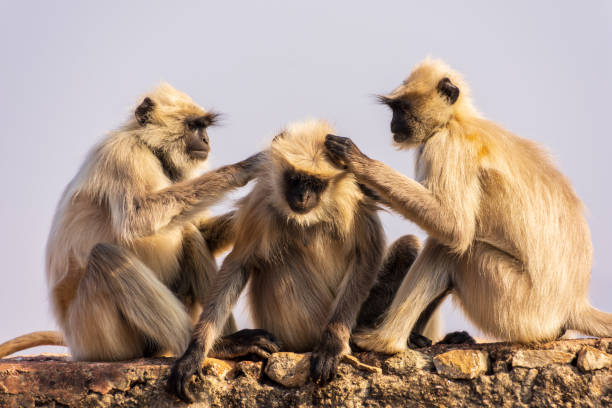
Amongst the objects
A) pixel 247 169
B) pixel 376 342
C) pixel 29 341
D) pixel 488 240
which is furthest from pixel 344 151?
pixel 29 341

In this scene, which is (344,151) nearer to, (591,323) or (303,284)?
(303,284)

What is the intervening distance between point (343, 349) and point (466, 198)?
124 cm

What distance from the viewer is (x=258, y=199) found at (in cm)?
570

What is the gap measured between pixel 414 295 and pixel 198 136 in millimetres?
2451

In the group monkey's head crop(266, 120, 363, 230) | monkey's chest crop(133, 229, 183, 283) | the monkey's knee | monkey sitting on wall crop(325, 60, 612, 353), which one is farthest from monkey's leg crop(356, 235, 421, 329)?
monkey's chest crop(133, 229, 183, 283)

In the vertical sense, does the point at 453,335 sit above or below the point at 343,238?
below

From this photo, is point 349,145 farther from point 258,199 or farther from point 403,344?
point 403,344

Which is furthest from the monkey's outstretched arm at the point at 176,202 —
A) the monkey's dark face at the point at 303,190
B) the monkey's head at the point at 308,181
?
the monkey's dark face at the point at 303,190

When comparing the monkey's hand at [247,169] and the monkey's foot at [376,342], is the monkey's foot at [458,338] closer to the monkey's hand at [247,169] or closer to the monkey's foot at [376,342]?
the monkey's foot at [376,342]

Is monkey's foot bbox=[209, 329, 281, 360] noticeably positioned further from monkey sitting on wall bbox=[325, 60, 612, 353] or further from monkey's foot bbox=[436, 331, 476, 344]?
monkey's foot bbox=[436, 331, 476, 344]

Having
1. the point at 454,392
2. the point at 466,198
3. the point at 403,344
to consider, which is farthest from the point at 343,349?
the point at 466,198

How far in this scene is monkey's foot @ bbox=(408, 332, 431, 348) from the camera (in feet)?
17.6

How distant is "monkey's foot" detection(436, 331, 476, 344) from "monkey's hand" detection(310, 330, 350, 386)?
31.2 inches

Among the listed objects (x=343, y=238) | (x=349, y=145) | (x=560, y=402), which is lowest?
(x=560, y=402)
